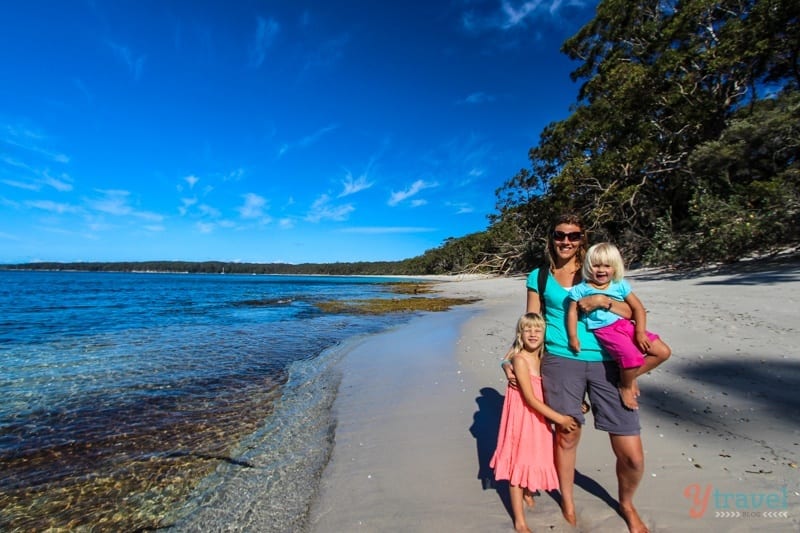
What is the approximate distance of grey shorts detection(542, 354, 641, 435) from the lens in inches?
86.8

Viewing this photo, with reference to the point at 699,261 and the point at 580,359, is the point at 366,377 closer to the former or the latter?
the point at 580,359

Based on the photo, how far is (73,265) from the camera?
637ft

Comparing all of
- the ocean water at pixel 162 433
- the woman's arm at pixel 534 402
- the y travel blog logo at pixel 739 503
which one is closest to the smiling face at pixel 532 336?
the woman's arm at pixel 534 402

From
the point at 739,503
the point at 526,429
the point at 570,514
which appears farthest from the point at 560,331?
the point at 739,503

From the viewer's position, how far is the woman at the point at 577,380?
2.21 metres

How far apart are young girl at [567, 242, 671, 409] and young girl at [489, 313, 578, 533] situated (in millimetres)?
264

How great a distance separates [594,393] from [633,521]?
0.91m

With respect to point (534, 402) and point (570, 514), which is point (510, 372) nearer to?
point (534, 402)

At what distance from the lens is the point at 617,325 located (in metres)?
2.15

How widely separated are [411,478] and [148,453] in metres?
3.18

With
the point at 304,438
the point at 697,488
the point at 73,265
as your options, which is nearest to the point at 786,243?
the point at 697,488

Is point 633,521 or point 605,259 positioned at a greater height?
point 605,259

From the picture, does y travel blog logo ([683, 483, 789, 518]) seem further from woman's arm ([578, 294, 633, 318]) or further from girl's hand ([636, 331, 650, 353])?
woman's arm ([578, 294, 633, 318])

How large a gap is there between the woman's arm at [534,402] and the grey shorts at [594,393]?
0.04 meters
